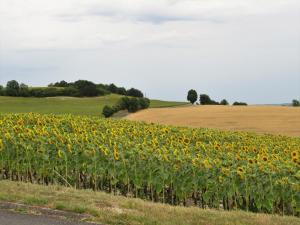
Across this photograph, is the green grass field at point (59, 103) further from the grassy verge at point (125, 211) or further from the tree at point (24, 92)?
the grassy verge at point (125, 211)

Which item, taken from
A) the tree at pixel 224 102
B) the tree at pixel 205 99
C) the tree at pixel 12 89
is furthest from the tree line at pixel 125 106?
the tree at pixel 12 89

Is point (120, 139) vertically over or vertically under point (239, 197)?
over

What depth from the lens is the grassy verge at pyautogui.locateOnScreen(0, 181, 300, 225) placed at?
862cm

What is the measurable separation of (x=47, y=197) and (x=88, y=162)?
Result: 368cm

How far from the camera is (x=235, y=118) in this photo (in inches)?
2079

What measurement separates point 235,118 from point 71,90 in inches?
2256

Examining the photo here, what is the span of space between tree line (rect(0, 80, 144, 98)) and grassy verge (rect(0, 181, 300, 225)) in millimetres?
88940

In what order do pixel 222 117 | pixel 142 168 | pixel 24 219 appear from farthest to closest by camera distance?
pixel 222 117 → pixel 142 168 → pixel 24 219

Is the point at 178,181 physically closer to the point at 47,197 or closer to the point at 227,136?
the point at 47,197

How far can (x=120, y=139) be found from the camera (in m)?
16.3

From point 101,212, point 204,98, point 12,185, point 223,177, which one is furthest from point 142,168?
point 204,98

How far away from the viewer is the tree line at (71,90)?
103 metres

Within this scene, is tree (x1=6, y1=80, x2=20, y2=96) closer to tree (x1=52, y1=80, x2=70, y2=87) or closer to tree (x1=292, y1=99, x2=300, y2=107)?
tree (x1=52, y1=80, x2=70, y2=87)

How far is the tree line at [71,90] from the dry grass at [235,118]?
41359 mm
